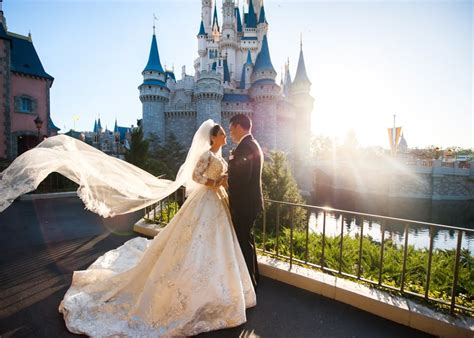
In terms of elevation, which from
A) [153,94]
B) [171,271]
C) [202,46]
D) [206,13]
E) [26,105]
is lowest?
[171,271]

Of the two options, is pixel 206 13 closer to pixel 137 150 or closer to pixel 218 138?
pixel 137 150

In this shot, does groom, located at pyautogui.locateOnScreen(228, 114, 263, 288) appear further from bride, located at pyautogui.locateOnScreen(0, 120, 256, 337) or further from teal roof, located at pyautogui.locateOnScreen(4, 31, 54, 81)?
teal roof, located at pyautogui.locateOnScreen(4, 31, 54, 81)

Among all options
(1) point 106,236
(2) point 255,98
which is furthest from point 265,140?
(1) point 106,236

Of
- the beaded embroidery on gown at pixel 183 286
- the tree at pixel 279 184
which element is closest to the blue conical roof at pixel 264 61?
the tree at pixel 279 184

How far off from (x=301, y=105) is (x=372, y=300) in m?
36.0

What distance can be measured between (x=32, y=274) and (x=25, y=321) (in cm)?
123

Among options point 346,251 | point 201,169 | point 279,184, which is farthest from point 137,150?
point 346,251

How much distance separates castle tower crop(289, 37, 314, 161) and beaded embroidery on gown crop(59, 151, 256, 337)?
111ft

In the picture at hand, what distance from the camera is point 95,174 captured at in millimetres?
3092

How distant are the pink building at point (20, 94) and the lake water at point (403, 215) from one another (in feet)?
73.3

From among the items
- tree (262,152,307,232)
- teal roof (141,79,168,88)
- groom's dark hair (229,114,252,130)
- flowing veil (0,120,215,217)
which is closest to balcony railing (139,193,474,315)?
tree (262,152,307,232)

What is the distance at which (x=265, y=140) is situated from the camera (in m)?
31.6

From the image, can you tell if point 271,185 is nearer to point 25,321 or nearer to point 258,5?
point 25,321

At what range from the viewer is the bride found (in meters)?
2.30
